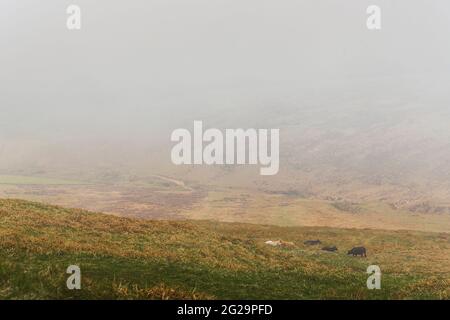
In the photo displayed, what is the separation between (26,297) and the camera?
1573cm

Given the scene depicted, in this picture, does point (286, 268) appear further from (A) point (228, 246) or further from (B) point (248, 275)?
(A) point (228, 246)

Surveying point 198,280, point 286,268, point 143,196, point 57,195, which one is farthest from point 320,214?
point 198,280

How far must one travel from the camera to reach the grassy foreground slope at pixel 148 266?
17875 mm

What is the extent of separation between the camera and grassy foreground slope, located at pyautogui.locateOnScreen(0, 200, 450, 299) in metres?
17.9

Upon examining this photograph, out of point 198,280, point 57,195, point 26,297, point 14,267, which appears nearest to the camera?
point 26,297

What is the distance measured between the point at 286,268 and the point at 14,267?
17.6 m

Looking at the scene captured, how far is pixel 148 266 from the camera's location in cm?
2328

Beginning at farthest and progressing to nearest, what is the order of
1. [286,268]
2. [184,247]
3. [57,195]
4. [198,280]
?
1. [57,195]
2. [184,247]
3. [286,268]
4. [198,280]
